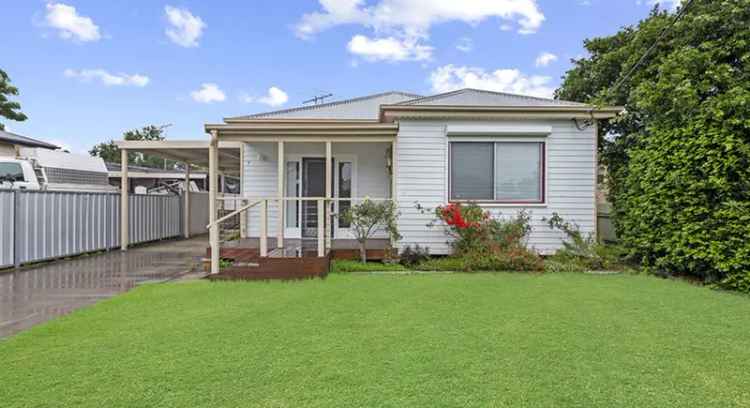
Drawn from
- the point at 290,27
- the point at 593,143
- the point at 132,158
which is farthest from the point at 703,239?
the point at 132,158

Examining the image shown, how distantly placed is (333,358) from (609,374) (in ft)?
6.91

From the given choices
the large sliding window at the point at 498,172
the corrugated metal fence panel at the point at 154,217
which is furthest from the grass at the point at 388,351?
the corrugated metal fence panel at the point at 154,217

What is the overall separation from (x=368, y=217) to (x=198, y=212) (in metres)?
10.7

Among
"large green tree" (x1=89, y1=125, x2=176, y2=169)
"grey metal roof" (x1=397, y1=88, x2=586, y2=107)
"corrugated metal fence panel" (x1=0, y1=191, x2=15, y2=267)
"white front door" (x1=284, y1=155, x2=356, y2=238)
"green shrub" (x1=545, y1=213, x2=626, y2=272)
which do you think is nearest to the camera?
"corrugated metal fence panel" (x1=0, y1=191, x2=15, y2=267)

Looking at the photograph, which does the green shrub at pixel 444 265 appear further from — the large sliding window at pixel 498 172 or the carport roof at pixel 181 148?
the carport roof at pixel 181 148

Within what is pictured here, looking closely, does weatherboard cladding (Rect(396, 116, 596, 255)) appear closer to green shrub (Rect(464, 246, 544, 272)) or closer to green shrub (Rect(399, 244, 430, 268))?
green shrub (Rect(399, 244, 430, 268))

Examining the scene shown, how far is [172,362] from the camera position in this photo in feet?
10.8

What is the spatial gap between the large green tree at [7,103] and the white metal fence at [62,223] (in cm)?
1793

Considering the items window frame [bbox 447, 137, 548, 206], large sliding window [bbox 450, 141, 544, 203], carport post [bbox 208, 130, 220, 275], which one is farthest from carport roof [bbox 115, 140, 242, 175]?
large sliding window [bbox 450, 141, 544, 203]

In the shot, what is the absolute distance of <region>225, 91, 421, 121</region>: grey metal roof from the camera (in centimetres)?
1216

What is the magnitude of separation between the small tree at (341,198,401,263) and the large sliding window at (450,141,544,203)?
1.43 m

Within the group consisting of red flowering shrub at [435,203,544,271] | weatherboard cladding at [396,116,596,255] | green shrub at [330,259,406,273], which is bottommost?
green shrub at [330,259,406,273]

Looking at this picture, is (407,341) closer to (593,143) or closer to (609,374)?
(609,374)

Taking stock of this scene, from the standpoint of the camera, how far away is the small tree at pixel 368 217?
7.54 m
